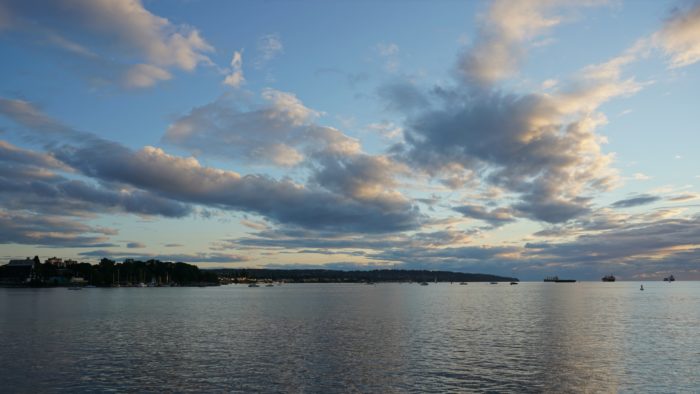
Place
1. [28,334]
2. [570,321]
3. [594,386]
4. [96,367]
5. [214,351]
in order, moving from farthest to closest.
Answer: [570,321], [28,334], [214,351], [96,367], [594,386]

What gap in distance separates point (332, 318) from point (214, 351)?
52836 mm

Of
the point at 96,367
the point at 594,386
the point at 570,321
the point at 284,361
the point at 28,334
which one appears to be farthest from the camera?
the point at 570,321

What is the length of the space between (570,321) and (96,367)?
92.5 metres

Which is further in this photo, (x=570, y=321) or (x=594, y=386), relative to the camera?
(x=570, y=321)

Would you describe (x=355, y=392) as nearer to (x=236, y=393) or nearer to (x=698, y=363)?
(x=236, y=393)

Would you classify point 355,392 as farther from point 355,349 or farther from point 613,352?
point 613,352

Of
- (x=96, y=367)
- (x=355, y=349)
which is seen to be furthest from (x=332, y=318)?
(x=96, y=367)

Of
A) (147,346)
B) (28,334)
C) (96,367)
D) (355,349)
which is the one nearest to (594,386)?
(355,349)

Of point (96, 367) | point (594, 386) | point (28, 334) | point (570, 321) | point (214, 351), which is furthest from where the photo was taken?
point (570, 321)

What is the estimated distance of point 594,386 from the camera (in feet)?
157

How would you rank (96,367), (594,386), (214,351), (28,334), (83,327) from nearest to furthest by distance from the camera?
(594,386)
(96,367)
(214,351)
(28,334)
(83,327)

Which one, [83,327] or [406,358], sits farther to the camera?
[83,327]

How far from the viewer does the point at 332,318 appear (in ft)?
384

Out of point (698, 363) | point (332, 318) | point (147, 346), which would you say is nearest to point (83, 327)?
point (147, 346)
